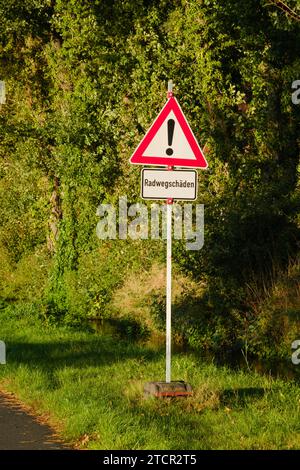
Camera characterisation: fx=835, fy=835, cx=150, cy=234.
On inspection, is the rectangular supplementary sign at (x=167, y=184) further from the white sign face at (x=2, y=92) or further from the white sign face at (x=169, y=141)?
the white sign face at (x=2, y=92)

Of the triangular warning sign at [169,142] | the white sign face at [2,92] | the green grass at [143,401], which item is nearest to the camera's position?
the green grass at [143,401]

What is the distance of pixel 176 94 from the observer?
19.0 m

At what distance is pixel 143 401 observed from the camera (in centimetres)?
1002

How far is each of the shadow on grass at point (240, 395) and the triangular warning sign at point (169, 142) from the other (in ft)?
9.42

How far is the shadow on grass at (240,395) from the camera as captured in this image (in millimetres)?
9883

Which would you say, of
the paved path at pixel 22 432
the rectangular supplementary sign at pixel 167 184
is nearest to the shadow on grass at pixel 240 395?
the paved path at pixel 22 432

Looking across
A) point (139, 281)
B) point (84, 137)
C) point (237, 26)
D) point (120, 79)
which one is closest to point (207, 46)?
point (237, 26)

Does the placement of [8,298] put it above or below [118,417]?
below

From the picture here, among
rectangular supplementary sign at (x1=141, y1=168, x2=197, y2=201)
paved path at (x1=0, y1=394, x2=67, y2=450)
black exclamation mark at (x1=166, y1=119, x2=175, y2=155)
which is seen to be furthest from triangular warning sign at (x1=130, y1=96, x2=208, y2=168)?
paved path at (x1=0, y1=394, x2=67, y2=450)

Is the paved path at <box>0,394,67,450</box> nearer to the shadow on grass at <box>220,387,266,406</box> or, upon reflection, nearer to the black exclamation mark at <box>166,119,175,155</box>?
the shadow on grass at <box>220,387,266,406</box>

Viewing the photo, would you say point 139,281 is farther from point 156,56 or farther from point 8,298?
point 8,298

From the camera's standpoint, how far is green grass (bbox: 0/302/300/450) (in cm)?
826

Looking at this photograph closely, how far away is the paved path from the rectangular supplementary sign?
9.85ft
